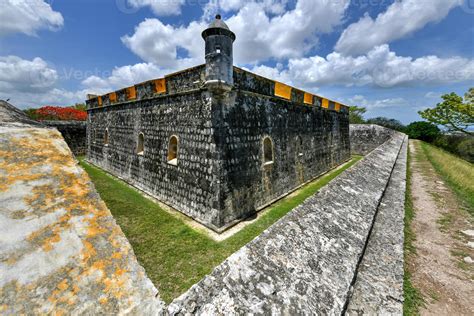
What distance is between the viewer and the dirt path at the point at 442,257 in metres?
2.24

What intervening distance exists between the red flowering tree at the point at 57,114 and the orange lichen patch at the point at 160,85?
789 inches

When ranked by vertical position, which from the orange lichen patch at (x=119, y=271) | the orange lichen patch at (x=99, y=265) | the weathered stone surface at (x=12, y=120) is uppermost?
the weathered stone surface at (x=12, y=120)

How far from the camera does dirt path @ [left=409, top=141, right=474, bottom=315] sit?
2.24m

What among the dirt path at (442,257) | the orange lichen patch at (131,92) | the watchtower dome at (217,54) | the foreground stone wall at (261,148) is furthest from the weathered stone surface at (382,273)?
the orange lichen patch at (131,92)

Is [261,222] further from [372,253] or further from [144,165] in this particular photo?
[144,165]

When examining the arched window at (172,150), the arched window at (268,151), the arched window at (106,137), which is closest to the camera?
the arched window at (172,150)

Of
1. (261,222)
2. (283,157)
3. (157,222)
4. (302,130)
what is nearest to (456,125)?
(302,130)

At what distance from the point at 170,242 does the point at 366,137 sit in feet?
74.7

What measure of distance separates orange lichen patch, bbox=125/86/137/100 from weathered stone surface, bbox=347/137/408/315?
392 inches

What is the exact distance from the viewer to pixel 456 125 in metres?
21.2

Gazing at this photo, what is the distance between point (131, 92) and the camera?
9.48 meters

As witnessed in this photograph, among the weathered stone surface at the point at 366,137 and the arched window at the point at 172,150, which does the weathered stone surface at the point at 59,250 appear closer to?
the arched window at the point at 172,150

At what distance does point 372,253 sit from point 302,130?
26.4 feet

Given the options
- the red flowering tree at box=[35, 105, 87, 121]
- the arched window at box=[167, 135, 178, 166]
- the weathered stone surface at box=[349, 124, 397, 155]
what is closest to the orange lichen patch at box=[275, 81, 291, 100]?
the arched window at box=[167, 135, 178, 166]
